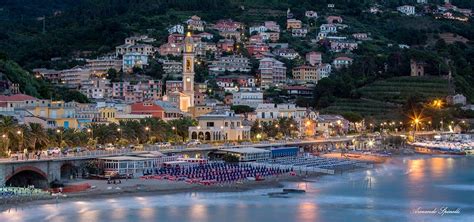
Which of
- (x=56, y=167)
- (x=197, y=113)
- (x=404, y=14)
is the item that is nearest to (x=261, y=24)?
(x=404, y=14)

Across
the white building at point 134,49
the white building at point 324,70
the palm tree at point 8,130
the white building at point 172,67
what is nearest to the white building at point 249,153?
the palm tree at point 8,130

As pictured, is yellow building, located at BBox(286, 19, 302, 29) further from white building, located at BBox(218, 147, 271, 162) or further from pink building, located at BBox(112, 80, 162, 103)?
white building, located at BBox(218, 147, 271, 162)

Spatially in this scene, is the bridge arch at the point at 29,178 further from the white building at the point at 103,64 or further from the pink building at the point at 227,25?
the pink building at the point at 227,25

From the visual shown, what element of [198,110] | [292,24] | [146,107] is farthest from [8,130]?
[292,24]

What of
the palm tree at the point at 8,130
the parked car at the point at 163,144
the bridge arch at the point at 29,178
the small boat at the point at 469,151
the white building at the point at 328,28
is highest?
the white building at the point at 328,28

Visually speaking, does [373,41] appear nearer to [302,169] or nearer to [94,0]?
[94,0]

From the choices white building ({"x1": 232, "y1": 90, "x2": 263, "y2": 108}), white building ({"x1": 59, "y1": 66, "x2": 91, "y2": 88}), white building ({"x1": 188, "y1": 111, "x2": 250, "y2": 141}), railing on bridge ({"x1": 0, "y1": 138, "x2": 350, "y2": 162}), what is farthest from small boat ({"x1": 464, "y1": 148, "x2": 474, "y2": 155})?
white building ({"x1": 59, "y1": 66, "x2": 91, "y2": 88})
